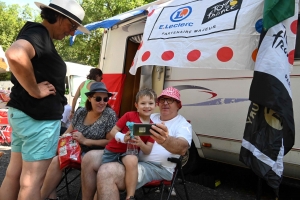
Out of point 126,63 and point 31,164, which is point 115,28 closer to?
point 126,63

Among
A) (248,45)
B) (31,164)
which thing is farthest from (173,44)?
(31,164)

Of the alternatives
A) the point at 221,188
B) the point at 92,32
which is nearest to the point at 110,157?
the point at 221,188

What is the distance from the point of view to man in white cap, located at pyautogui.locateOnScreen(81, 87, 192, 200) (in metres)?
2.20

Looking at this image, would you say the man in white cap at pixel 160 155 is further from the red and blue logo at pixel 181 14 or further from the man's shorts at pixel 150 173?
the red and blue logo at pixel 181 14

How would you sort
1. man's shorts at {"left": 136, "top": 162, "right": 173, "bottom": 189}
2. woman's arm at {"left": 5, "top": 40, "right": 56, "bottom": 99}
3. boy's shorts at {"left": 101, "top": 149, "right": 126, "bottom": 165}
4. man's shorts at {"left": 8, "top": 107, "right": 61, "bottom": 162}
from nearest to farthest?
1. woman's arm at {"left": 5, "top": 40, "right": 56, "bottom": 99}
2. man's shorts at {"left": 8, "top": 107, "right": 61, "bottom": 162}
3. man's shorts at {"left": 136, "top": 162, "right": 173, "bottom": 189}
4. boy's shorts at {"left": 101, "top": 149, "right": 126, "bottom": 165}

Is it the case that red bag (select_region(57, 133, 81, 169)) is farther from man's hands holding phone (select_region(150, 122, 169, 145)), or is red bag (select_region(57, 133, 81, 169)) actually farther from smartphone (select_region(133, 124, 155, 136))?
man's hands holding phone (select_region(150, 122, 169, 145))

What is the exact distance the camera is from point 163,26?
3.34 metres

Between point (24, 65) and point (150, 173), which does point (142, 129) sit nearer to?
point (150, 173)

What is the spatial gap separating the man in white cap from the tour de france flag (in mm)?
585

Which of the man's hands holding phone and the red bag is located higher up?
the man's hands holding phone

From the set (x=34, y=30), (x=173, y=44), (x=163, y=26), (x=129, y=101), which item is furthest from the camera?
(x=129, y=101)

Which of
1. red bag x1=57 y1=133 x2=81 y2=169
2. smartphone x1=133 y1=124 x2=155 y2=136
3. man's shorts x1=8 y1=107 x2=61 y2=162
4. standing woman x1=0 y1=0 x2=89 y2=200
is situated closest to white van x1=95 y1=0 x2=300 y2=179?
smartphone x1=133 y1=124 x2=155 y2=136

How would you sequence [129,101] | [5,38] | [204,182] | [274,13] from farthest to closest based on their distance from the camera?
1. [5,38]
2. [129,101]
3. [204,182]
4. [274,13]

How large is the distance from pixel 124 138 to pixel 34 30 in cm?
109
